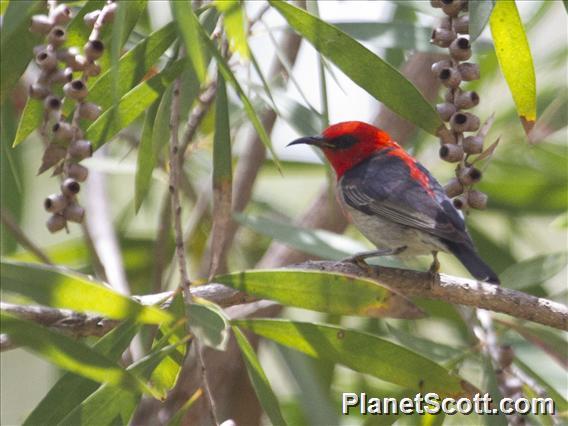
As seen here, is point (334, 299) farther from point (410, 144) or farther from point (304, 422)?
point (410, 144)

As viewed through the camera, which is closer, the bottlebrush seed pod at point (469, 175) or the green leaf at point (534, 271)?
the bottlebrush seed pod at point (469, 175)

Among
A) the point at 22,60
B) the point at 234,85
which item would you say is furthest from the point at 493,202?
the point at 22,60

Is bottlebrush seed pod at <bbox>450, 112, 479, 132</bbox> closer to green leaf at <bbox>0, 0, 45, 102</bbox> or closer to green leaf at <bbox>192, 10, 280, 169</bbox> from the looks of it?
green leaf at <bbox>192, 10, 280, 169</bbox>

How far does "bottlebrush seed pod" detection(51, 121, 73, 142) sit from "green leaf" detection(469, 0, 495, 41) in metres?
0.93

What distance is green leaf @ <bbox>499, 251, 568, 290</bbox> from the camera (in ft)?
10.8

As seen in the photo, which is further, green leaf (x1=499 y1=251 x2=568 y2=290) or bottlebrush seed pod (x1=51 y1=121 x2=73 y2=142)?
green leaf (x1=499 y1=251 x2=568 y2=290)

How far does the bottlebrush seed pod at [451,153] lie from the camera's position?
239 centimetres

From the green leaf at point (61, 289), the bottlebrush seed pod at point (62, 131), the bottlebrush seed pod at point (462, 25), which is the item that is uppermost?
the bottlebrush seed pod at point (462, 25)

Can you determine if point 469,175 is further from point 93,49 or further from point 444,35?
point 93,49

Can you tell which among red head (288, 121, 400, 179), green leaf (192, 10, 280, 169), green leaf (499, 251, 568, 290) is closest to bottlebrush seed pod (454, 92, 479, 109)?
green leaf (192, 10, 280, 169)

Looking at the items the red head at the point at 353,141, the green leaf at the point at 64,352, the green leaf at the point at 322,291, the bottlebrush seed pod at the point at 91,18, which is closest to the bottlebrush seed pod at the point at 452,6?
the green leaf at the point at 322,291

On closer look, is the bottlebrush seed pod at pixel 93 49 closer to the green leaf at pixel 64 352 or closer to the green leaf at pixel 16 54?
the green leaf at pixel 16 54

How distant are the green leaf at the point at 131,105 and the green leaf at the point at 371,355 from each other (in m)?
0.54

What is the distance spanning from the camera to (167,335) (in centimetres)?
207
